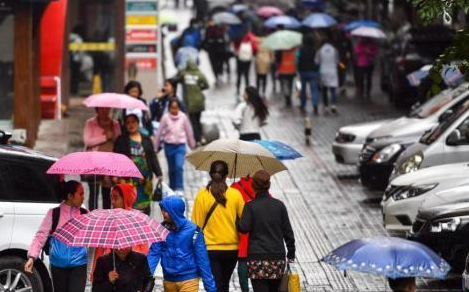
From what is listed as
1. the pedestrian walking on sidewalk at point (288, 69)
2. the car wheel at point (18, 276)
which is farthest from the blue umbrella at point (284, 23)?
the car wheel at point (18, 276)

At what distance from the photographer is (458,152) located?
18609mm

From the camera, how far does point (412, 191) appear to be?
55.1ft

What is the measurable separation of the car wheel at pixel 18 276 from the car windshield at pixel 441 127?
757 centimetres

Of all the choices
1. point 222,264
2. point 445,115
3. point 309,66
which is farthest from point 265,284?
point 309,66

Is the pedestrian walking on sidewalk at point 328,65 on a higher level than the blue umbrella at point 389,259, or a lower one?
lower

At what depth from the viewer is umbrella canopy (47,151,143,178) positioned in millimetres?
13055

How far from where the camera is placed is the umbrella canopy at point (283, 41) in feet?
107

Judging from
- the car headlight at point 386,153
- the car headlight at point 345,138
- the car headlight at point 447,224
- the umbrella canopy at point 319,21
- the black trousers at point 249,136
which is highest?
the car headlight at point 447,224

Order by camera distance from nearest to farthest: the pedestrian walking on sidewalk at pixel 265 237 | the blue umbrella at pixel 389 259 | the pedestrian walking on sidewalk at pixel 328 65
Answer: the blue umbrella at pixel 389 259, the pedestrian walking on sidewalk at pixel 265 237, the pedestrian walking on sidewalk at pixel 328 65

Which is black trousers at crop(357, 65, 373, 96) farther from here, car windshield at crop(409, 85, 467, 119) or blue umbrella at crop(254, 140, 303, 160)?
blue umbrella at crop(254, 140, 303, 160)

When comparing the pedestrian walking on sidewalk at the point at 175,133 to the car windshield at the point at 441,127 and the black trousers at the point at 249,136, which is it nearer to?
the black trousers at the point at 249,136

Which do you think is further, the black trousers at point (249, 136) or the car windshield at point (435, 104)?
the car windshield at point (435, 104)

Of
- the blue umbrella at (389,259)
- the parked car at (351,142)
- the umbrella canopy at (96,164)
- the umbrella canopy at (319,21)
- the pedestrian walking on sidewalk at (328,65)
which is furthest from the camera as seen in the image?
the umbrella canopy at (319,21)

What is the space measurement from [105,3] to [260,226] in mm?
16915
